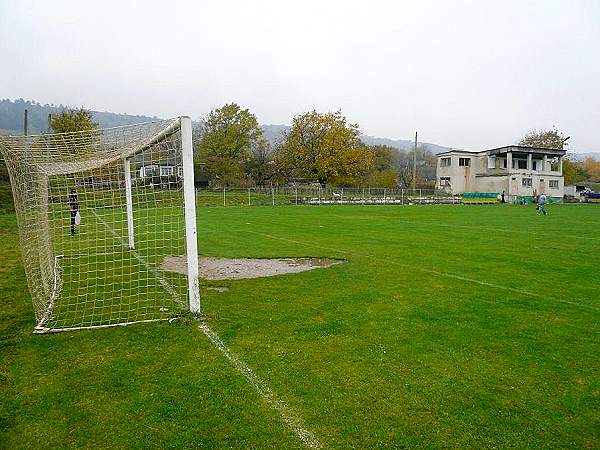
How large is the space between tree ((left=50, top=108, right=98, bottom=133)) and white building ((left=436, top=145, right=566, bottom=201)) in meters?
46.9

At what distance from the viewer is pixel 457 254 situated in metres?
12.7

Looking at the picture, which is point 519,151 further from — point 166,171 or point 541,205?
point 166,171

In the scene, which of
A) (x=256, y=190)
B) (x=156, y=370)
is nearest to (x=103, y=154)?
(x=156, y=370)

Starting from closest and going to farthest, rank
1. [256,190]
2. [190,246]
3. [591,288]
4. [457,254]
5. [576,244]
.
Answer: [190,246]
[591,288]
[457,254]
[576,244]
[256,190]

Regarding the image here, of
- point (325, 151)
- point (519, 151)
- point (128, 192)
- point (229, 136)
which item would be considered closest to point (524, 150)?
point (519, 151)

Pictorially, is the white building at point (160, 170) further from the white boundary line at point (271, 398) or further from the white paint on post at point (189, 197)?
the white boundary line at point (271, 398)

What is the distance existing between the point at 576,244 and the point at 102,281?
1444cm

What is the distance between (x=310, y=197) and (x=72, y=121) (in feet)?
76.2

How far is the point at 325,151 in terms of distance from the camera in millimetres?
56344

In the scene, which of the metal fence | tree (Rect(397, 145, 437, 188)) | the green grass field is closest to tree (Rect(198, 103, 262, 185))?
the metal fence

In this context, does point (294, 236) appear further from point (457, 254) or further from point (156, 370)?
point (156, 370)

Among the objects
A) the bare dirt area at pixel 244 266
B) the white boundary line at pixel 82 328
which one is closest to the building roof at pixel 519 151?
the bare dirt area at pixel 244 266

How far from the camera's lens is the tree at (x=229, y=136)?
60.7 metres

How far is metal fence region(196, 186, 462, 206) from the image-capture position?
4484 centimetres
